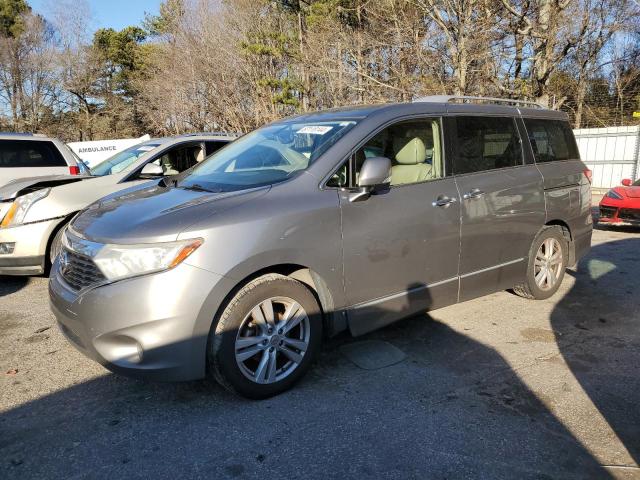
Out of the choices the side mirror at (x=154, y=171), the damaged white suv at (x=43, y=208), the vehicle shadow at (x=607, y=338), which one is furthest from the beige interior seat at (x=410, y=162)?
the side mirror at (x=154, y=171)

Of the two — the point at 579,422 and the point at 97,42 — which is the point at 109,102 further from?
the point at 579,422

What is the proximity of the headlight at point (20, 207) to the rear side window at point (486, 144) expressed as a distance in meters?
4.57

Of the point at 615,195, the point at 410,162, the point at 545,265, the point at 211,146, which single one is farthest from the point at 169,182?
the point at 615,195

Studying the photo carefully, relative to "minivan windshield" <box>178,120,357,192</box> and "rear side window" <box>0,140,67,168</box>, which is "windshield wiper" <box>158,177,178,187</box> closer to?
"minivan windshield" <box>178,120,357,192</box>

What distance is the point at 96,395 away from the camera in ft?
10.4

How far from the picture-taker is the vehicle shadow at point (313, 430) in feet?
8.06

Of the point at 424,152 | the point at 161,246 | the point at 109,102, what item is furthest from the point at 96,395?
the point at 109,102

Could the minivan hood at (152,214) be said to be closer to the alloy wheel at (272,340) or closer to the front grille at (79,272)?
the front grille at (79,272)

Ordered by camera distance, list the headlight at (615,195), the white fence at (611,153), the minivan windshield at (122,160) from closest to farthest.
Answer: the minivan windshield at (122,160), the headlight at (615,195), the white fence at (611,153)

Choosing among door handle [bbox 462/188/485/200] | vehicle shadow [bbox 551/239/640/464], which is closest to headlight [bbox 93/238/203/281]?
door handle [bbox 462/188/485/200]

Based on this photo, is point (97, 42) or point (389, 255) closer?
point (389, 255)

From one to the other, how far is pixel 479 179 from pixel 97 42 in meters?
41.7

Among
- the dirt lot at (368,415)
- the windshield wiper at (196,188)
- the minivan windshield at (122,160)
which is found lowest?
the dirt lot at (368,415)

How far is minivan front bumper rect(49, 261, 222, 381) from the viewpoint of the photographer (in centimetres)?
268
